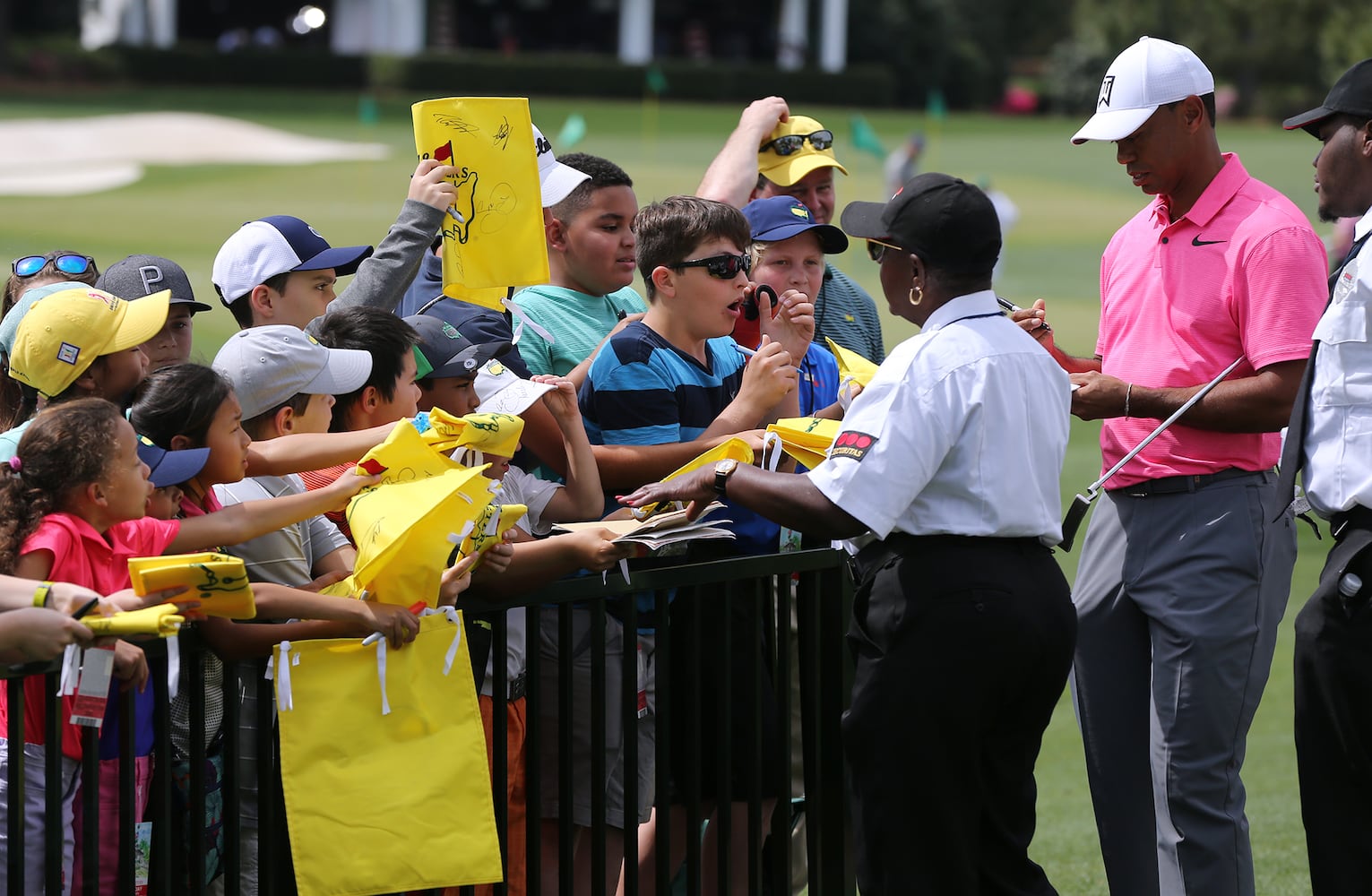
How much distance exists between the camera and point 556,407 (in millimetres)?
4098

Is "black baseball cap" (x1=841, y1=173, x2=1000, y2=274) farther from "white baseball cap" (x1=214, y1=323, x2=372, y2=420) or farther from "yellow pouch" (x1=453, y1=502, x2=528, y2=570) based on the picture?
"white baseball cap" (x1=214, y1=323, x2=372, y2=420)

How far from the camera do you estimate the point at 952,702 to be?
379 centimetres

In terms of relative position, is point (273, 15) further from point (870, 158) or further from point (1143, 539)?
point (1143, 539)

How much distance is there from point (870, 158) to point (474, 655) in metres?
42.2

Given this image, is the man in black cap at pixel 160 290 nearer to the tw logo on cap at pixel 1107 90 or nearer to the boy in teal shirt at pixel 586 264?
the boy in teal shirt at pixel 586 264

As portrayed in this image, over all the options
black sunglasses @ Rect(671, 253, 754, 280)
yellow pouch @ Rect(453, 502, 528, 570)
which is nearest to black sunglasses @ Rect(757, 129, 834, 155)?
black sunglasses @ Rect(671, 253, 754, 280)

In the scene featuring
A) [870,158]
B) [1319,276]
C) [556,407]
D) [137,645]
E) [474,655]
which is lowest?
[870,158]

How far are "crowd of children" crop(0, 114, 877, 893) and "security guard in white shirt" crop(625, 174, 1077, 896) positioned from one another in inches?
18.1

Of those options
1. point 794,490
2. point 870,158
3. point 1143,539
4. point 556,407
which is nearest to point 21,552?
point 556,407

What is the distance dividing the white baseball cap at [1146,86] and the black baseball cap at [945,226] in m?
0.91

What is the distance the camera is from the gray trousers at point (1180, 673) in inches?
179

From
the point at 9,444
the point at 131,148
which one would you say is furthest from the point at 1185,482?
the point at 131,148

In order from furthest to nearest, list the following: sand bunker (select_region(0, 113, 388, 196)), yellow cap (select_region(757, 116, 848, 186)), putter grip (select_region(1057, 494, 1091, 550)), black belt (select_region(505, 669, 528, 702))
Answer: sand bunker (select_region(0, 113, 388, 196)) → yellow cap (select_region(757, 116, 848, 186)) → putter grip (select_region(1057, 494, 1091, 550)) → black belt (select_region(505, 669, 528, 702))

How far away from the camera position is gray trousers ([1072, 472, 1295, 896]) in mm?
4555
